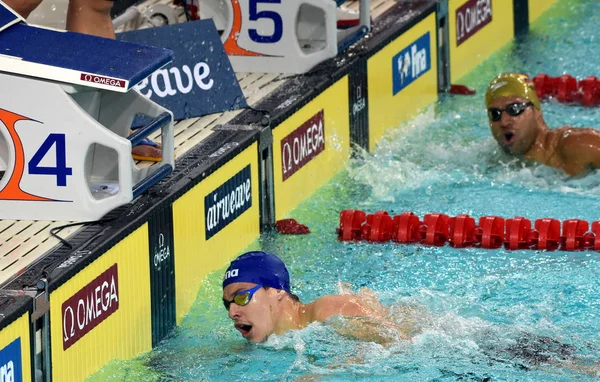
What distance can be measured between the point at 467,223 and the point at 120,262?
164cm

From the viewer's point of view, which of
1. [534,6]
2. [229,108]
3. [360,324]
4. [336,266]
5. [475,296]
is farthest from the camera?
[534,6]

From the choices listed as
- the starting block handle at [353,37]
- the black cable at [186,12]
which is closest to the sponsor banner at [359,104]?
the starting block handle at [353,37]

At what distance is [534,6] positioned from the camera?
9414mm

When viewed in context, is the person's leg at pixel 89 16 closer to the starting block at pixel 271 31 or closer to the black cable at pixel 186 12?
the starting block at pixel 271 31

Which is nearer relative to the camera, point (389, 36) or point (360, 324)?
point (360, 324)

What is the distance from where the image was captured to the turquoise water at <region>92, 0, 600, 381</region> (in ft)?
15.9

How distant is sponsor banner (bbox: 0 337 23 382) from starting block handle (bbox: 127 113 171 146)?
0.98 m

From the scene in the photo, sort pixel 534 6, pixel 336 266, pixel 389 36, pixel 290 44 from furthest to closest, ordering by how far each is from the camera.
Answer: pixel 534 6 → pixel 389 36 → pixel 290 44 → pixel 336 266

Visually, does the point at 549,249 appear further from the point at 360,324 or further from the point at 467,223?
the point at 360,324

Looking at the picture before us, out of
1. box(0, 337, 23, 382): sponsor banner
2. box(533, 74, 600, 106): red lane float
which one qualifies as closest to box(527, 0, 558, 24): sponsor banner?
box(533, 74, 600, 106): red lane float

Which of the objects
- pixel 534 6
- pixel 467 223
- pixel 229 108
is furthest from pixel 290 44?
pixel 534 6

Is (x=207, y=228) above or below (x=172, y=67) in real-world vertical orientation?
below

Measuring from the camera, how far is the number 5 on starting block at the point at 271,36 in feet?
22.4

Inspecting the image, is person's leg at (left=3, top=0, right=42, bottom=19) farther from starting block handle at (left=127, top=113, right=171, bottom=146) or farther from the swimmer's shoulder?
the swimmer's shoulder
